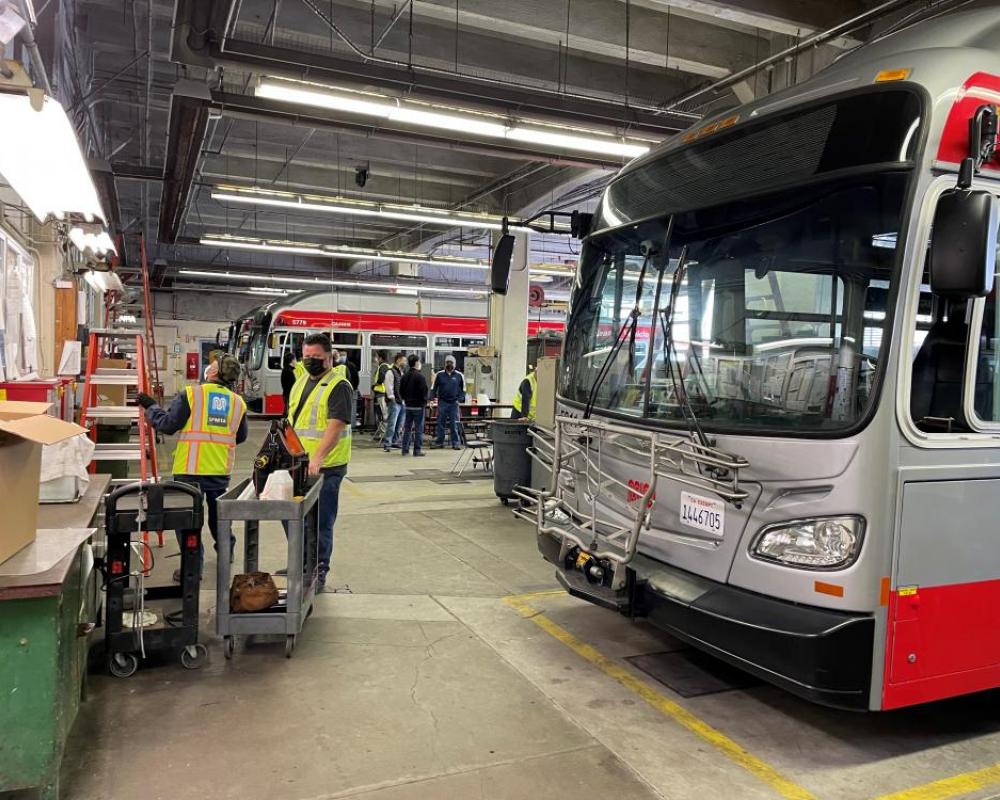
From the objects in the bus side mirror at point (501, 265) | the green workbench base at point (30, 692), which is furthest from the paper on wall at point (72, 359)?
the green workbench base at point (30, 692)

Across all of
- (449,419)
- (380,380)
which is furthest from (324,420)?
(380,380)

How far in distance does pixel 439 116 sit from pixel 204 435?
150 inches

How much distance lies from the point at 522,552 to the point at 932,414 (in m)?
4.48

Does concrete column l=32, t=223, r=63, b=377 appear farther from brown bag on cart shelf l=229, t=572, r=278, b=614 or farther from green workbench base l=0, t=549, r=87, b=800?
green workbench base l=0, t=549, r=87, b=800

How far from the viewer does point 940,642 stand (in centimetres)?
338

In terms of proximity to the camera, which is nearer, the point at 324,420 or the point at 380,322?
the point at 324,420

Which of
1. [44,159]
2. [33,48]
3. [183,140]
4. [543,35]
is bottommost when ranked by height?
[44,159]

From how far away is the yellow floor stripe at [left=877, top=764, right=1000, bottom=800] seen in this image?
3.23 metres

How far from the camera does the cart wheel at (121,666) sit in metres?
4.18

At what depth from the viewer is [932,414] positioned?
3338 mm

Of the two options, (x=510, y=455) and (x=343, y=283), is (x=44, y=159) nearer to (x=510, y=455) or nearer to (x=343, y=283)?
(x=510, y=455)

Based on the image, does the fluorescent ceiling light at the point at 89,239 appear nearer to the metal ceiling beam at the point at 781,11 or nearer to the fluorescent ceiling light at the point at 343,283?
the metal ceiling beam at the point at 781,11

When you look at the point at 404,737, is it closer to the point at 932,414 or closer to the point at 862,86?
the point at 932,414

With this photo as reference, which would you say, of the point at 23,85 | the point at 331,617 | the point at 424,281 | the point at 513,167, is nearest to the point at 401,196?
the point at 513,167
